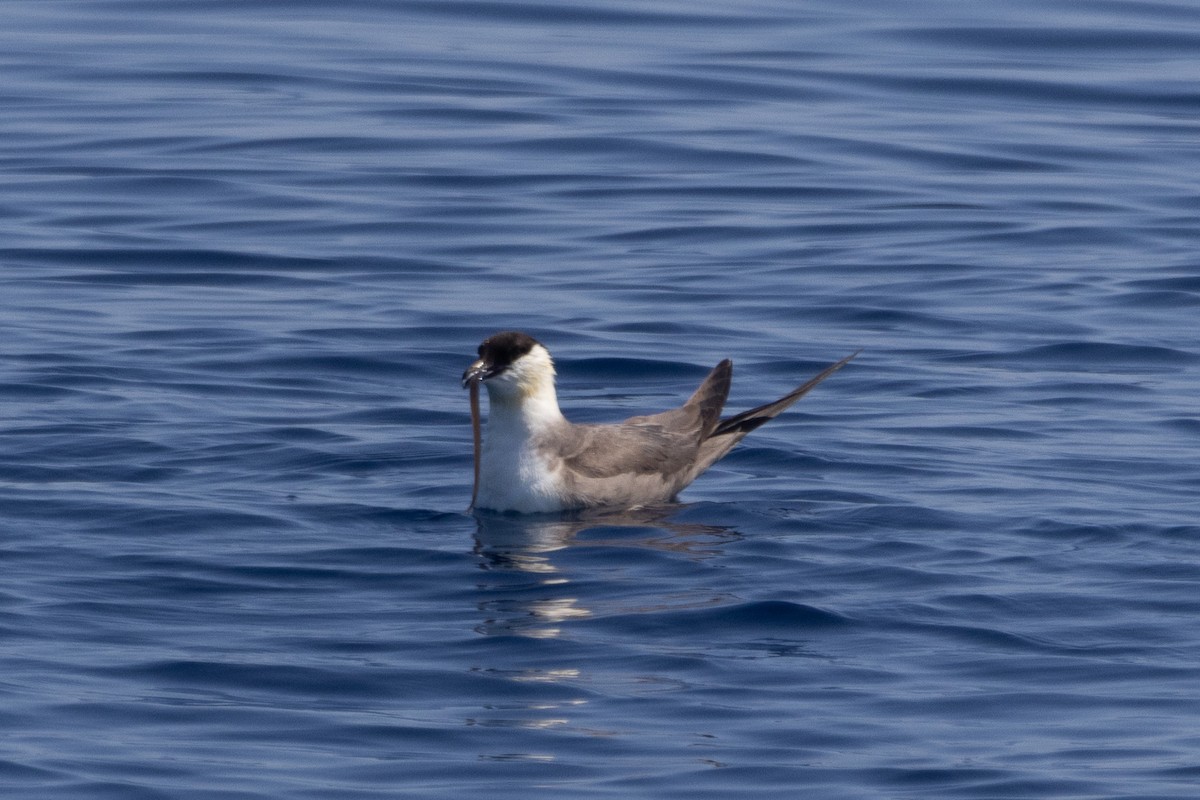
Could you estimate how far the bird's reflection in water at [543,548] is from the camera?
10.3 meters

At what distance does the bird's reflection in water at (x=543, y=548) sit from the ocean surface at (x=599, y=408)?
0.16 ft

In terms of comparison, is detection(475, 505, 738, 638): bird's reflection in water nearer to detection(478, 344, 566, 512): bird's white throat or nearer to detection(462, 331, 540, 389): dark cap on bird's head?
detection(478, 344, 566, 512): bird's white throat

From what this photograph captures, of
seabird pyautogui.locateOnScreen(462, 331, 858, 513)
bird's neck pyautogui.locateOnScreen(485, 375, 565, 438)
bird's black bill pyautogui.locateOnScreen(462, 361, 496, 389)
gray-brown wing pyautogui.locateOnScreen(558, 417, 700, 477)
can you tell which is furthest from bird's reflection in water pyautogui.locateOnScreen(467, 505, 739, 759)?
bird's black bill pyautogui.locateOnScreen(462, 361, 496, 389)

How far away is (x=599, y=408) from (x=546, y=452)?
2.73 m

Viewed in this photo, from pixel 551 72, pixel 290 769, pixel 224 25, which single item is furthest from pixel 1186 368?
pixel 224 25

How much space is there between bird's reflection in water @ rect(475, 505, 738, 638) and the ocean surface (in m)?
0.05

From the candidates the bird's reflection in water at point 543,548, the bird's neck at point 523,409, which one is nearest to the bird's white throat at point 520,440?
the bird's neck at point 523,409

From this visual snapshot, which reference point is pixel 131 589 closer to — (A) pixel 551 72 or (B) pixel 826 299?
(B) pixel 826 299

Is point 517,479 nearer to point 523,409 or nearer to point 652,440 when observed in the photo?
point 523,409

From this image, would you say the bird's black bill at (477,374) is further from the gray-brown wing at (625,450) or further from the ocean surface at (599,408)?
the ocean surface at (599,408)

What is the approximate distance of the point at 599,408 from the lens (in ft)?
50.1

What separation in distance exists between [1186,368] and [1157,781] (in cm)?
825

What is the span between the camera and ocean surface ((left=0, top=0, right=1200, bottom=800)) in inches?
348

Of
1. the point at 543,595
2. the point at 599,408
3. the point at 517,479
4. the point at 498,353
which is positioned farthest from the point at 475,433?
the point at 599,408
